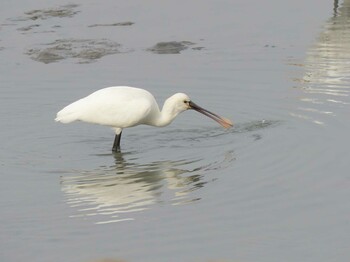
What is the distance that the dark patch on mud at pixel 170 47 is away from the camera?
55.7ft

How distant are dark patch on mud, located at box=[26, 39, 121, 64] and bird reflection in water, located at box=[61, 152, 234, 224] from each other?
4.23m

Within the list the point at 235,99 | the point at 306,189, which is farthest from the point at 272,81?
the point at 306,189

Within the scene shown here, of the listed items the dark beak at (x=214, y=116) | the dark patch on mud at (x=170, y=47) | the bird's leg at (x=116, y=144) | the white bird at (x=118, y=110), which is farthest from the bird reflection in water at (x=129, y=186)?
the dark patch on mud at (x=170, y=47)

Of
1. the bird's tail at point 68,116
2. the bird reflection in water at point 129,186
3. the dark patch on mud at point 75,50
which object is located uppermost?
the bird's tail at point 68,116

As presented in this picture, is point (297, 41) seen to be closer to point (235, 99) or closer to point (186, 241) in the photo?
point (235, 99)

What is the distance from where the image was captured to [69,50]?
673 inches

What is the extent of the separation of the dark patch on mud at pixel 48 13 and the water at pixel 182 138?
0.17 feet

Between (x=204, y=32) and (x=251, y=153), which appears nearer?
(x=251, y=153)

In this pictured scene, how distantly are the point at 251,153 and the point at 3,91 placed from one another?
12.9 ft

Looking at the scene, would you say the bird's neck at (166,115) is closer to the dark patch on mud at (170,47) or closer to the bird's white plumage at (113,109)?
the bird's white plumage at (113,109)

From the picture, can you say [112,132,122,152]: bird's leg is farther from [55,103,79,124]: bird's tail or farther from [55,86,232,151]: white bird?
[55,103,79,124]: bird's tail

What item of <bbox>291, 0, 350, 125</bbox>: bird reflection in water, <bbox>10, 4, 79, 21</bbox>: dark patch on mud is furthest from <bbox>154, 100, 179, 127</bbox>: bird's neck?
<bbox>10, 4, 79, 21</bbox>: dark patch on mud

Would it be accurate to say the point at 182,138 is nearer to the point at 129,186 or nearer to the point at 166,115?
the point at 166,115

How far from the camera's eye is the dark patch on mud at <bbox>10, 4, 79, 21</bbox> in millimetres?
19141
